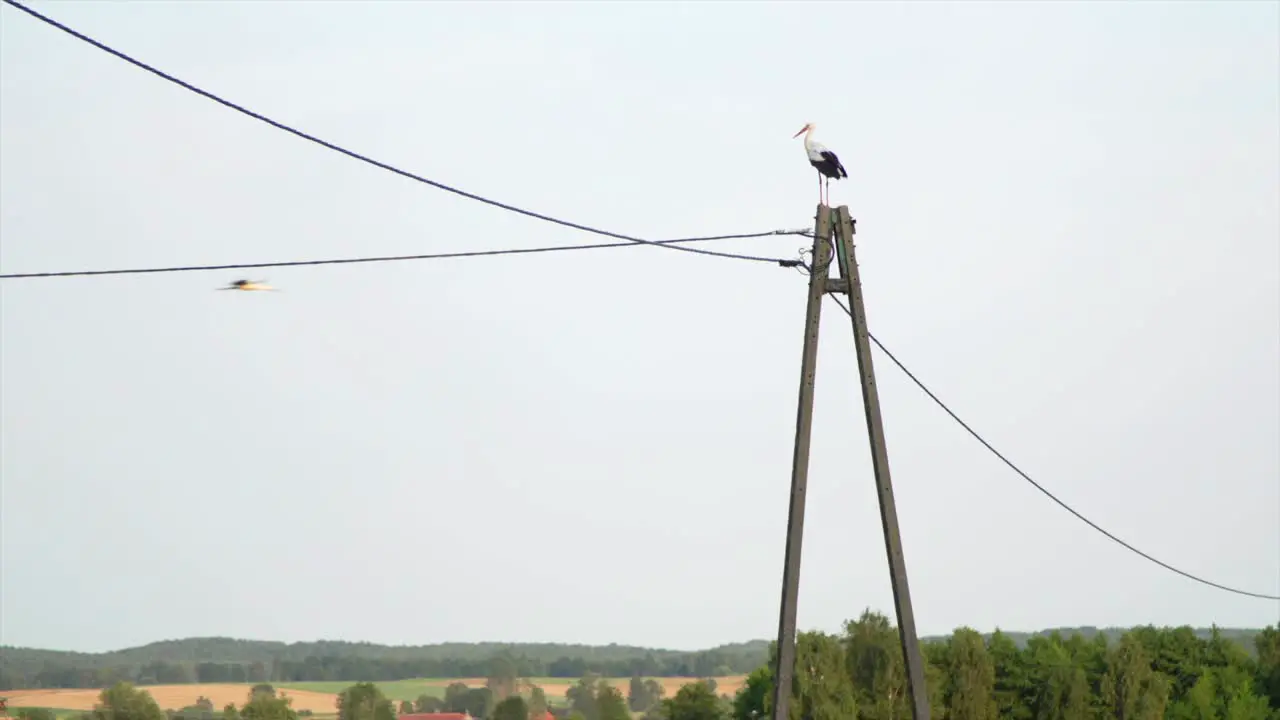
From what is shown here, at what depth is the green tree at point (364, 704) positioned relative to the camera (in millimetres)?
67625

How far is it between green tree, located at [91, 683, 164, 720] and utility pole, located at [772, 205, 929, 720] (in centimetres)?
4948

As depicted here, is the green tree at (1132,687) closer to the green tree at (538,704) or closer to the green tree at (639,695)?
the green tree at (538,704)

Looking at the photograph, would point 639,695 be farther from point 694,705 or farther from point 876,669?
point 876,669

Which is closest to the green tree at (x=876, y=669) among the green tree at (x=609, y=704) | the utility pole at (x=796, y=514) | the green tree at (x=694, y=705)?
the green tree at (x=609, y=704)

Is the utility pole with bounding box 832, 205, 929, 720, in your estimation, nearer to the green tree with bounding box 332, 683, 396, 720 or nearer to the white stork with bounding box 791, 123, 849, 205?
the white stork with bounding box 791, 123, 849, 205

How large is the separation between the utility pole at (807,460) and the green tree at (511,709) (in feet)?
152

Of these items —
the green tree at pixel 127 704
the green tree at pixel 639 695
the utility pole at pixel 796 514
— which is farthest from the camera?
the green tree at pixel 639 695

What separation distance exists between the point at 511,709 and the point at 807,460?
48.7 meters

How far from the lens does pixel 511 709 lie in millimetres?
65500

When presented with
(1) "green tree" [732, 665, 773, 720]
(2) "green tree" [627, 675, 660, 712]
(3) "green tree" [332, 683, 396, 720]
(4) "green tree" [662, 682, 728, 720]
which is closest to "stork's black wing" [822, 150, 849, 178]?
(1) "green tree" [732, 665, 773, 720]

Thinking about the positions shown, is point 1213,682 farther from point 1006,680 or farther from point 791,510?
point 791,510

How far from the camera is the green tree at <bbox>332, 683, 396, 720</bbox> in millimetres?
67625

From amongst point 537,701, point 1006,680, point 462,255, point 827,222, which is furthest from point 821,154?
point 537,701

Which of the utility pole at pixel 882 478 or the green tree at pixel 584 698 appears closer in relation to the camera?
the utility pole at pixel 882 478
